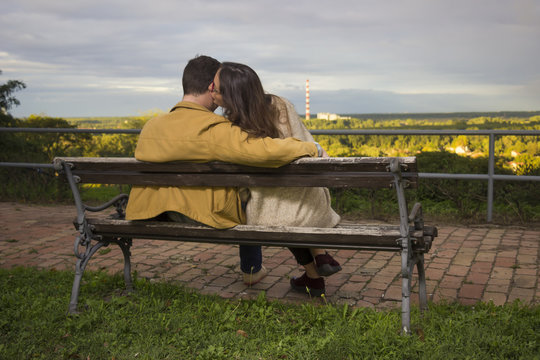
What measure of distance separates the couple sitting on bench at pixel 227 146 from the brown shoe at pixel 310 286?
0.24 m

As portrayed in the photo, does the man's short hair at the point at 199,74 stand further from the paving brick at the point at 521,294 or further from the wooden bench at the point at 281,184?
the paving brick at the point at 521,294

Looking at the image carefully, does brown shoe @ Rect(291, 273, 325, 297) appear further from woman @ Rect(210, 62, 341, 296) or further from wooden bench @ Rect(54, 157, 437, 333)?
wooden bench @ Rect(54, 157, 437, 333)

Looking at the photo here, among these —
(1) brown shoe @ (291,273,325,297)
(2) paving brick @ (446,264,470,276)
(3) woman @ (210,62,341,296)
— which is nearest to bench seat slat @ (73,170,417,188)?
(3) woman @ (210,62,341,296)

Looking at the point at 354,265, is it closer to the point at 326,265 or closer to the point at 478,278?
the point at 478,278

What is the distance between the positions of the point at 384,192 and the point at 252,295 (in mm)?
3528

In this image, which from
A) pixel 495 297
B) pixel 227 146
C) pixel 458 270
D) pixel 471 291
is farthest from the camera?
pixel 458 270

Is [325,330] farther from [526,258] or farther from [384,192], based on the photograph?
[384,192]

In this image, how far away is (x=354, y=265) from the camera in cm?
472

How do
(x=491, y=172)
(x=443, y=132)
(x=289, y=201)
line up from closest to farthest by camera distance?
(x=289, y=201), (x=491, y=172), (x=443, y=132)

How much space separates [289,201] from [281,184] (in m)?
0.30

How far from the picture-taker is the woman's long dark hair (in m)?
3.19

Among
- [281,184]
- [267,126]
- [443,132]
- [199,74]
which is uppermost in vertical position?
[199,74]

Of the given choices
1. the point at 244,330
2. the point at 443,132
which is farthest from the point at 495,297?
the point at 443,132

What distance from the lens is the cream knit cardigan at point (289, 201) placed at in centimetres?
332
